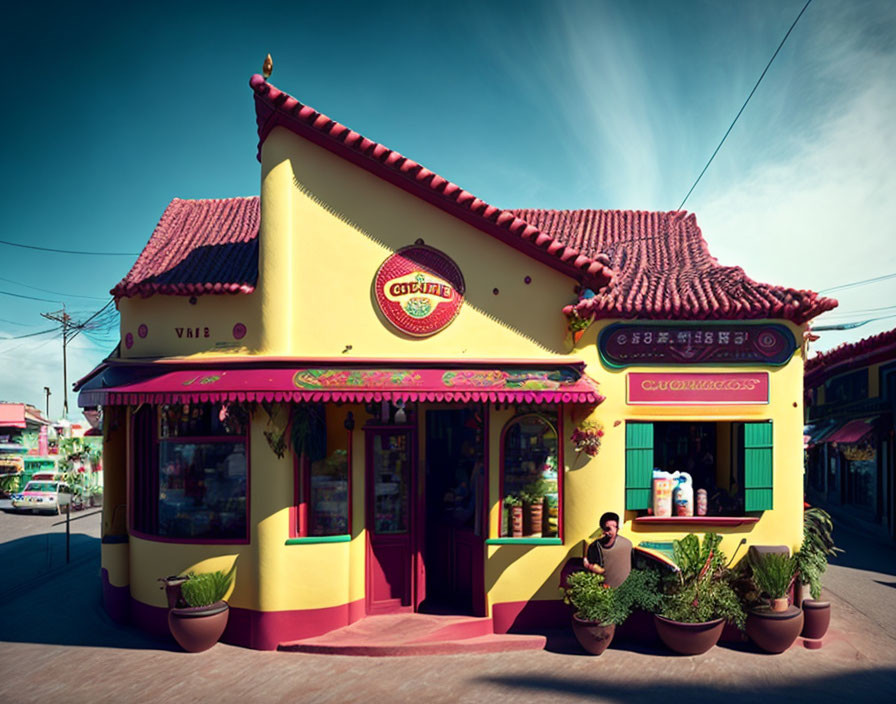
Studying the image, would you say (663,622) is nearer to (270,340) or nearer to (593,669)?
(593,669)

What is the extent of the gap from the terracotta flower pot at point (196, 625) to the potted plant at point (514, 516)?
4343 mm

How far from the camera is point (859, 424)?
17859 millimetres

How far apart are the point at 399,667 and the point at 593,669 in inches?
102

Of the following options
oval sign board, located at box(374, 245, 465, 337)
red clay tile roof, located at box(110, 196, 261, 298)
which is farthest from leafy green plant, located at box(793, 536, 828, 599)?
red clay tile roof, located at box(110, 196, 261, 298)

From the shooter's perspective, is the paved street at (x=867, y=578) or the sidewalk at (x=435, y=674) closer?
the sidewalk at (x=435, y=674)

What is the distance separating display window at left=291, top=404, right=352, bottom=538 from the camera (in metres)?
8.69

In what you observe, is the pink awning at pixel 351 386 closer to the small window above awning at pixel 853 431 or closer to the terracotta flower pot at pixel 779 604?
the terracotta flower pot at pixel 779 604

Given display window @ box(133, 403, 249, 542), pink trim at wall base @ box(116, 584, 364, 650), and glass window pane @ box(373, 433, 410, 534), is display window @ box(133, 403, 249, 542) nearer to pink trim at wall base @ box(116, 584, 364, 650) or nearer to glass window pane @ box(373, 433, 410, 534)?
pink trim at wall base @ box(116, 584, 364, 650)

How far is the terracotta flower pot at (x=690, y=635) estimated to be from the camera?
8.12 m

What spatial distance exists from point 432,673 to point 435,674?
0.16 feet

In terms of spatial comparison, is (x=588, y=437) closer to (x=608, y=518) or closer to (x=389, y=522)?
(x=608, y=518)

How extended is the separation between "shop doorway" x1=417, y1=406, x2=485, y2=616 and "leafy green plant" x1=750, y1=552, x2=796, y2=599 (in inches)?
161

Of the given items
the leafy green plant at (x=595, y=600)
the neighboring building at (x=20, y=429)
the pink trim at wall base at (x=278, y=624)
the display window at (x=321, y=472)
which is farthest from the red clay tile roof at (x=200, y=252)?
the neighboring building at (x=20, y=429)

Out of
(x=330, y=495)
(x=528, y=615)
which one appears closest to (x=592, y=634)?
(x=528, y=615)
